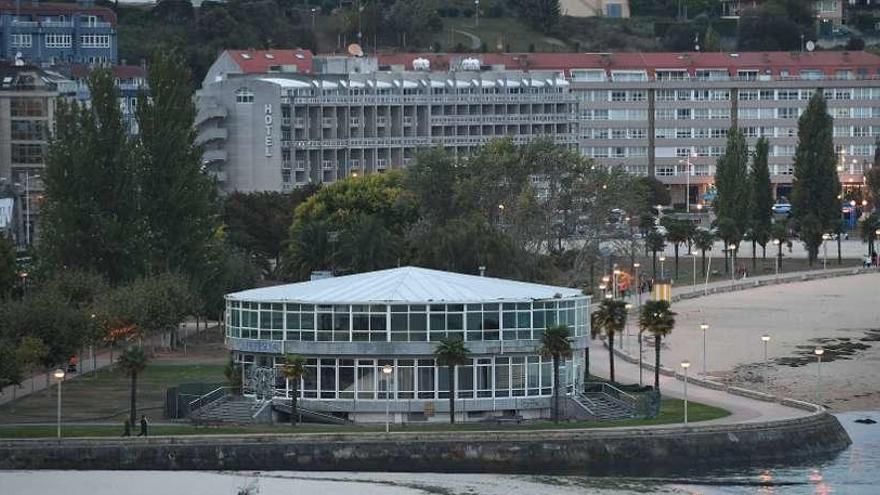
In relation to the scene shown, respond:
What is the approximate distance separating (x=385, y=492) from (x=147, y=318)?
35.2 meters

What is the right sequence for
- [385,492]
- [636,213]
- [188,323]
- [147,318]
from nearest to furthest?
[385,492] < [147,318] < [188,323] < [636,213]

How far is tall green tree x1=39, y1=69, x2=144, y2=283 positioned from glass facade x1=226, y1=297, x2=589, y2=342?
31275mm

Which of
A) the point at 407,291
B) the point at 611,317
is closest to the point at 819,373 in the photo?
the point at 611,317

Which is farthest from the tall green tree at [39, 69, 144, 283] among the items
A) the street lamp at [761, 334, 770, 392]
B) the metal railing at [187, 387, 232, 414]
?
the metal railing at [187, 387, 232, 414]

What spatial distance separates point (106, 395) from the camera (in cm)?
11256

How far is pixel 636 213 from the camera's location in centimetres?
16662

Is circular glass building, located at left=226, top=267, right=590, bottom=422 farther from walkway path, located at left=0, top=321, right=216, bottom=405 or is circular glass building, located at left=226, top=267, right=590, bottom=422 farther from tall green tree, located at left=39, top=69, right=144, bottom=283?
tall green tree, located at left=39, top=69, right=144, bottom=283

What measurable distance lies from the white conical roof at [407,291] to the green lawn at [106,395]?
20.2ft

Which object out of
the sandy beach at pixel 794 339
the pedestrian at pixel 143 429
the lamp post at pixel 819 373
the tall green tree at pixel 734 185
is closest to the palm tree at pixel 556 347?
the pedestrian at pixel 143 429

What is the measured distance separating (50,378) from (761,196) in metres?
83.1

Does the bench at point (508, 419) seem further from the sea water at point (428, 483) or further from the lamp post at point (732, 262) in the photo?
the lamp post at point (732, 262)

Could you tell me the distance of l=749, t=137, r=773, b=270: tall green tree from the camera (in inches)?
7559

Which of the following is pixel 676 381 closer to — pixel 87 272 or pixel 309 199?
pixel 87 272

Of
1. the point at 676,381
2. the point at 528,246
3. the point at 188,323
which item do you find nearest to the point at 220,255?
the point at 188,323
